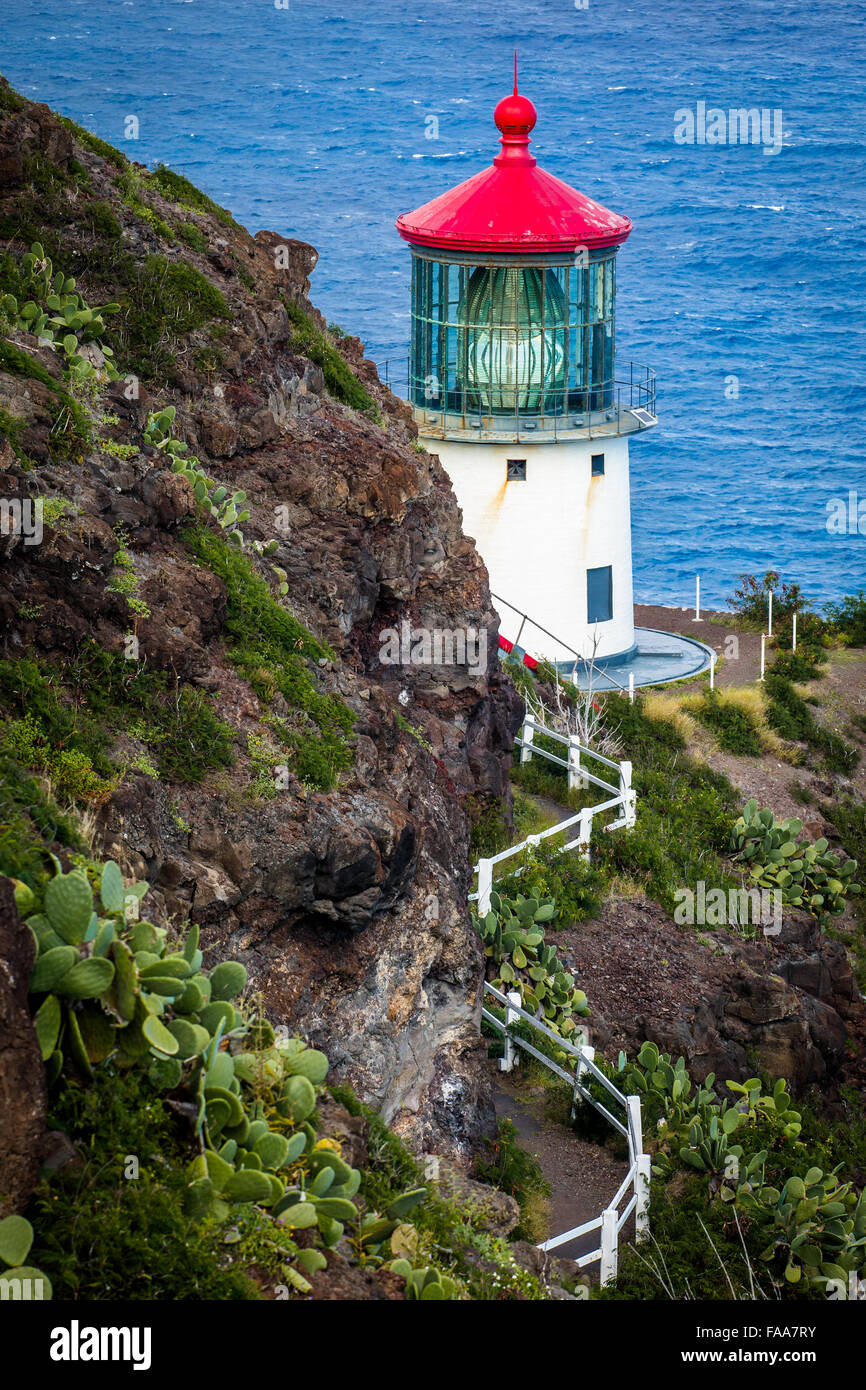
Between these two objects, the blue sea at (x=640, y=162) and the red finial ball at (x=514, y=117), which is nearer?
the red finial ball at (x=514, y=117)

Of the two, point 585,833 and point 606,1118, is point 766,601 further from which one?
point 606,1118

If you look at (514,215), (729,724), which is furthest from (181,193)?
(729,724)

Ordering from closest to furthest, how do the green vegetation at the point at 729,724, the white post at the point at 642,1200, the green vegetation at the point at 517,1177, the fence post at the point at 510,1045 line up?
the green vegetation at the point at 517,1177 → the white post at the point at 642,1200 → the fence post at the point at 510,1045 → the green vegetation at the point at 729,724

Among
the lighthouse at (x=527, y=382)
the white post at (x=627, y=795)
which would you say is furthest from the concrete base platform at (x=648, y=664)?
the white post at (x=627, y=795)

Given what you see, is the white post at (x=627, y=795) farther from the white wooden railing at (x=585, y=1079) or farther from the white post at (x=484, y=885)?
the white post at (x=484, y=885)

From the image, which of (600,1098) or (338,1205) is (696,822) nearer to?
(600,1098)

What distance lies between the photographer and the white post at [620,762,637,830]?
2500 cm

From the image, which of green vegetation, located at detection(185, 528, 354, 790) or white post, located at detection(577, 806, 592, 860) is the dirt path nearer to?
green vegetation, located at detection(185, 528, 354, 790)

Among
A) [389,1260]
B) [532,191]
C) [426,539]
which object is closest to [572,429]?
[532,191]

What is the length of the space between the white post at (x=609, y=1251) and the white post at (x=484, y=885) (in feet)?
16.8

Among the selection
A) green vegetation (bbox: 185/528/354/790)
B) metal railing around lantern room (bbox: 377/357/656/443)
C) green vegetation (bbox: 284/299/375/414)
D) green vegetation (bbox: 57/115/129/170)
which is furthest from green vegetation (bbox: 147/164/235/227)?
metal railing around lantern room (bbox: 377/357/656/443)

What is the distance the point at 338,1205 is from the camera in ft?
30.9

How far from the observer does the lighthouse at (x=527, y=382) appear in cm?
3172
